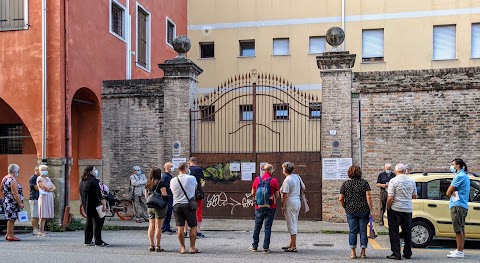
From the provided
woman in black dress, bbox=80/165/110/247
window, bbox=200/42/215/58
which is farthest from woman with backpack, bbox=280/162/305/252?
window, bbox=200/42/215/58

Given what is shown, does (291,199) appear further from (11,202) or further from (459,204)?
(11,202)

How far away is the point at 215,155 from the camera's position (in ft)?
51.5

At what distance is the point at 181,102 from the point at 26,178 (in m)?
6.28

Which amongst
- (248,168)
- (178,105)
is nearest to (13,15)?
(178,105)

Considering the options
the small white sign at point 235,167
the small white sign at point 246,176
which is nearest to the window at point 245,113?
the small white sign at point 235,167

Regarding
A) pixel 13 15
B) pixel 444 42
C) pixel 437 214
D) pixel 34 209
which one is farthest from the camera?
pixel 444 42

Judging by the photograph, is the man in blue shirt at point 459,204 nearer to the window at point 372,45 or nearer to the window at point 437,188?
the window at point 437,188

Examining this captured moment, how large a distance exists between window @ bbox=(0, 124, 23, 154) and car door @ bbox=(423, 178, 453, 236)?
44.5 ft

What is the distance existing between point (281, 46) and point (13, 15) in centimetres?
1352

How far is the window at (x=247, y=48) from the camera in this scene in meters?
26.0

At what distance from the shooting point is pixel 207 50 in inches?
1044

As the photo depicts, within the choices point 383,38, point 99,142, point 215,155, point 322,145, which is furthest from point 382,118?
point 383,38

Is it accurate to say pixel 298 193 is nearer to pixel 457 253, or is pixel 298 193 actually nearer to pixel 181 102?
pixel 457 253

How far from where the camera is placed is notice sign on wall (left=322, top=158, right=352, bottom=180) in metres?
14.6
